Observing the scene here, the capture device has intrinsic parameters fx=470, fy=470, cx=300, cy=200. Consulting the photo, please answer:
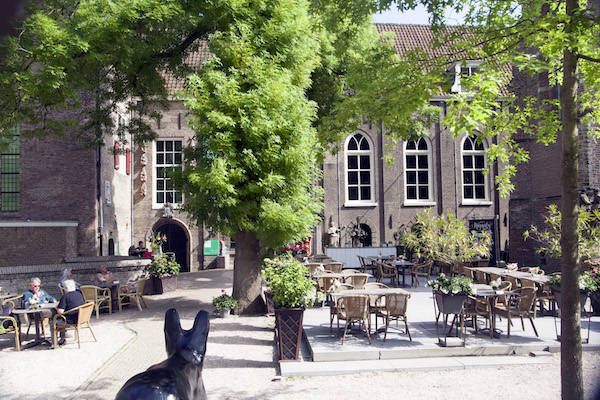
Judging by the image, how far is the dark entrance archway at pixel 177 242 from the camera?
26.1 m

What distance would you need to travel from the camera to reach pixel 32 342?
9.77 metres

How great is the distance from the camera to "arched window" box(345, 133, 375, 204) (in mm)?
26422

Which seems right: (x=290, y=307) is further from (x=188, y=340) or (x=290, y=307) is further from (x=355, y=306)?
(x=188, y=340)

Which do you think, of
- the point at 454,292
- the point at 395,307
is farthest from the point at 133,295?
the point at 454,292

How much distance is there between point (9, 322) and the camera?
10.7 metres

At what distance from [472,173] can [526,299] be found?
18911 millimetres

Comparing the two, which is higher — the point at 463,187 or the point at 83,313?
the point at 463,187

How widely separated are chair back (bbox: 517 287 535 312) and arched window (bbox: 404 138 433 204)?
17.4 meters

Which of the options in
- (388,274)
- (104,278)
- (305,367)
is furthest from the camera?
(388,274)

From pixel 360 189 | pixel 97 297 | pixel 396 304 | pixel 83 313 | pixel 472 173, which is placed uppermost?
pixel 472 173

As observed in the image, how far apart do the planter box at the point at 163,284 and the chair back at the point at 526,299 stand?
12163mm

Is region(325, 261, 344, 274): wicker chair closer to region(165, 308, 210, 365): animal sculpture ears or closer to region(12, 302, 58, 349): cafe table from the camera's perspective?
region(12, 302, 58, 349): cafe table

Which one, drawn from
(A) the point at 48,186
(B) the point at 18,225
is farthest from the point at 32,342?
(A) the point at 48,186

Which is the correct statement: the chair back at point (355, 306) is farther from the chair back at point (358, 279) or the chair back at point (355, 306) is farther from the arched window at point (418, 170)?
the arched window at point (418, 170)
